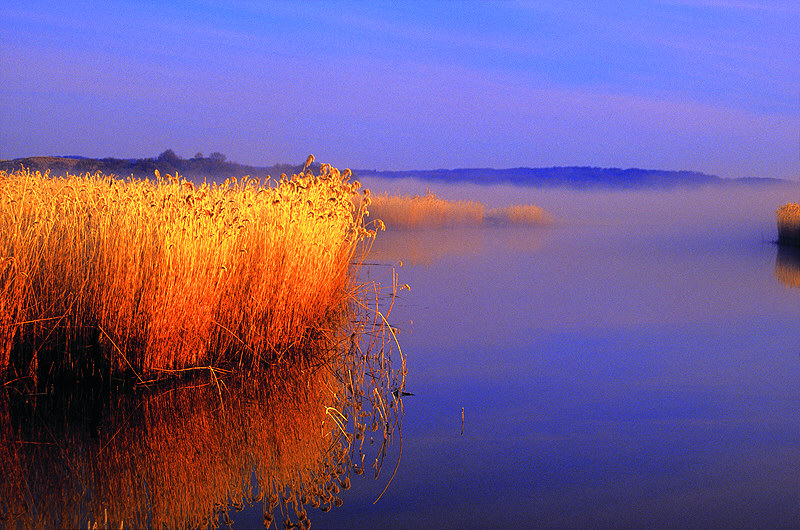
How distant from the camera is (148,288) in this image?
4949mm

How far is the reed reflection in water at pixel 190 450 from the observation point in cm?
337

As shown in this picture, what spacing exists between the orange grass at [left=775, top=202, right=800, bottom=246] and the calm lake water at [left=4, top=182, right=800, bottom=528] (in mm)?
5857

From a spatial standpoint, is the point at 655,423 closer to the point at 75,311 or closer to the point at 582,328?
the point at 582,328

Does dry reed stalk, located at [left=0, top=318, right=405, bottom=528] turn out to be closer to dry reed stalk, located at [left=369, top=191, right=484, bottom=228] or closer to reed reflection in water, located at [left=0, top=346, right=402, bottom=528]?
reed reflection in water, located at [left=0, top=346, right=402, bottom=528]

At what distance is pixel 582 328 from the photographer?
26.3 ft

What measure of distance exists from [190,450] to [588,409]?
259 cm

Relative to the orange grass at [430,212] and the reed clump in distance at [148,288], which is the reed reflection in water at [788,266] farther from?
the reed clump in distance at [148,288]

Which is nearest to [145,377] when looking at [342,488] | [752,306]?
[342,488]

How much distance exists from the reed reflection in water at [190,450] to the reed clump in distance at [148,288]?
0.29 metres

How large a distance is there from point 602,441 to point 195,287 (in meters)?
2.80

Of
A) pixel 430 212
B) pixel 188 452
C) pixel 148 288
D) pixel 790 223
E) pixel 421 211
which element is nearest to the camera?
pixel 188 452

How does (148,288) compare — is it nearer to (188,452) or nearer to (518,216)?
(188,452)

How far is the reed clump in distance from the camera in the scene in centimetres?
488

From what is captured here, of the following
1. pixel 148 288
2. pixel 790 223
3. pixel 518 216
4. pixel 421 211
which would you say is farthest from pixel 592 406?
pixel 518 216
